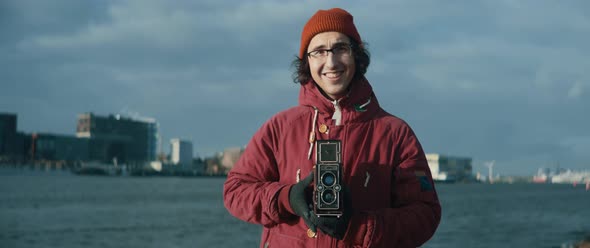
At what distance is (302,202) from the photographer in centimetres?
280

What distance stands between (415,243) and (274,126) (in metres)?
0.84

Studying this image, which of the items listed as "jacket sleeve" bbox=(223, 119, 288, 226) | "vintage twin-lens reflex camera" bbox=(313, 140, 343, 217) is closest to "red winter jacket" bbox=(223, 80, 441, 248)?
"jacket sleeve" bbox=(223, 119, 288, 226)

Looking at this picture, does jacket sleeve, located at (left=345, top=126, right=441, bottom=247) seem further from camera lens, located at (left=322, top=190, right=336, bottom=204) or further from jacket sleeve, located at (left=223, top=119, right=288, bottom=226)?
jacket sleeve, located at (left=223, top=119, right=288, bottom=226)

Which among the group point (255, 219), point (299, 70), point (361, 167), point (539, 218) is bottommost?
point (539, 218)

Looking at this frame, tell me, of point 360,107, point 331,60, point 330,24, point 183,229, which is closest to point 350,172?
point 360,107

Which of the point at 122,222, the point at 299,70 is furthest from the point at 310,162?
the point at 122,222

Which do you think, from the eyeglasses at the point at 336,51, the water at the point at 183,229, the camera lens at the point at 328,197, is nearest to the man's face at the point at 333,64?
the eyeglasses at the point at 336,51

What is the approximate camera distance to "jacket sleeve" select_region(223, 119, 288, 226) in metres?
2.99

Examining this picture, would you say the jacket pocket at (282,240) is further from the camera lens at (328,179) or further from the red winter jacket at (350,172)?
the camera lens at (328,179)

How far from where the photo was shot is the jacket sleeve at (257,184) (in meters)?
2.99

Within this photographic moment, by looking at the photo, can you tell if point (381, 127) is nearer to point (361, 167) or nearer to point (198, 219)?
point (361, 167)

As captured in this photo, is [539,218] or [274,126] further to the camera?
[539,218]

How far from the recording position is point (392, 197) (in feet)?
10.3

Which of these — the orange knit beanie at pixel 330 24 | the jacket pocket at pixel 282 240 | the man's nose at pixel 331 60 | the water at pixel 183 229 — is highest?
the orange knit beanie at pixel 330 24
